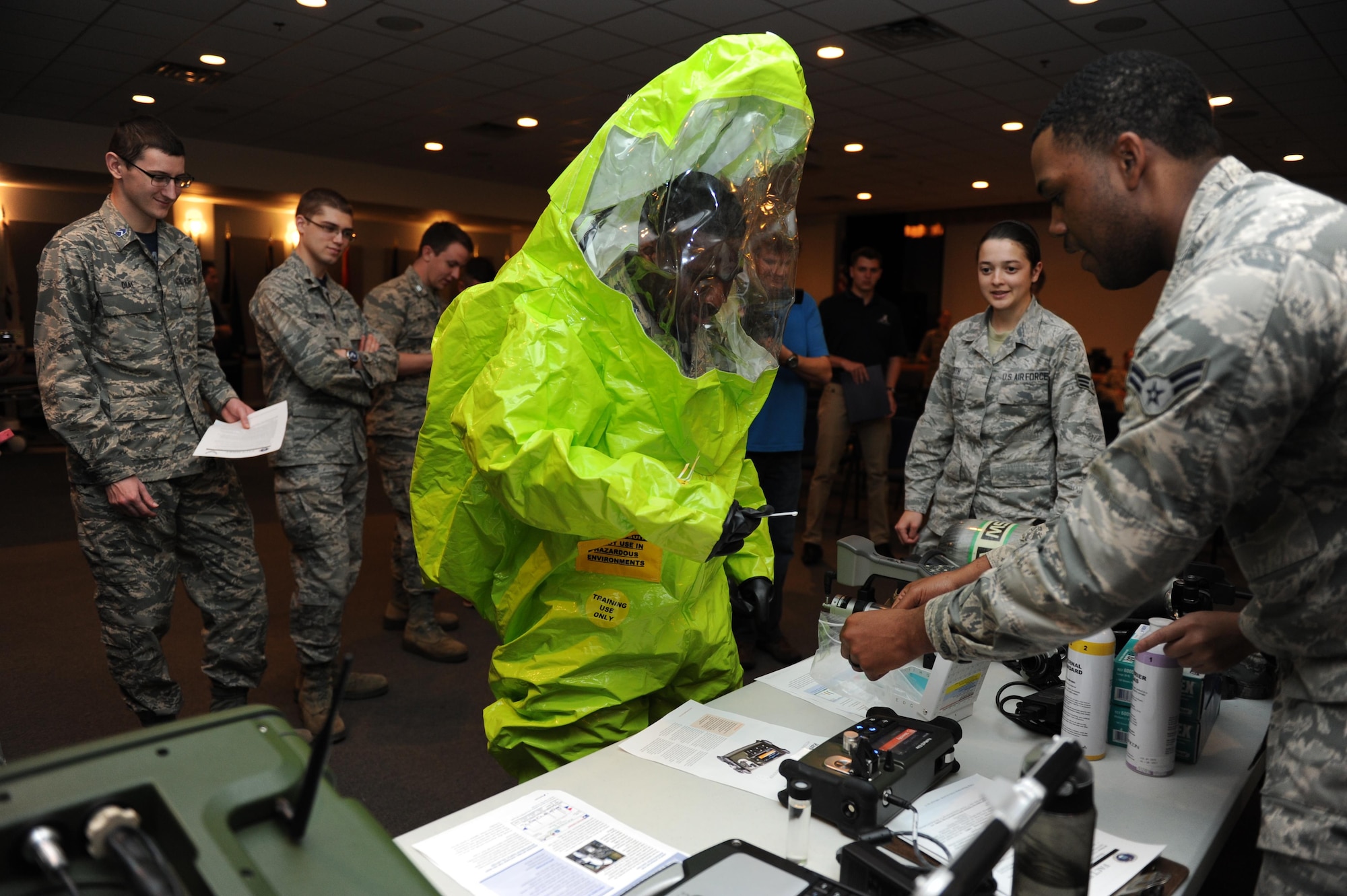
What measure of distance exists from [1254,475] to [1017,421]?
1624 mm

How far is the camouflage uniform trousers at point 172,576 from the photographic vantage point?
90.9 inches

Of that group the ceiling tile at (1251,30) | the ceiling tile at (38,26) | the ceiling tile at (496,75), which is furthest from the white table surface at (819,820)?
the ceiling tile at (38,26)

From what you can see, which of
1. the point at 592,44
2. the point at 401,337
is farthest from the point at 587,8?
the point at 401,337

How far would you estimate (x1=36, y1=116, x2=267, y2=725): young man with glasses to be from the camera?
2.20 metres

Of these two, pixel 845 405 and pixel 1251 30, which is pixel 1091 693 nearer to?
pixel 845 405

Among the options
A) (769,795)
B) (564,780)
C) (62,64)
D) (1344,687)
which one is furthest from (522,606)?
(62,64)

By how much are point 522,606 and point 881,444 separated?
154 inches

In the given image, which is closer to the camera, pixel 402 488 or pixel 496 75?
pixel 402 488

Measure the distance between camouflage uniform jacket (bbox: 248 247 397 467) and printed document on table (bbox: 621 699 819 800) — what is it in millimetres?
1819

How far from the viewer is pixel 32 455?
8039 mm

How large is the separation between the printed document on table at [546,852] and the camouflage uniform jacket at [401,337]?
267cm

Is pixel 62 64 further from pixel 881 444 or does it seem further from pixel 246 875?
pixel 246 875

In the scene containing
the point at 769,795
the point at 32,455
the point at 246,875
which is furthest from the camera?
the point at 32,455

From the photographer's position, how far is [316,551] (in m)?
2.80
